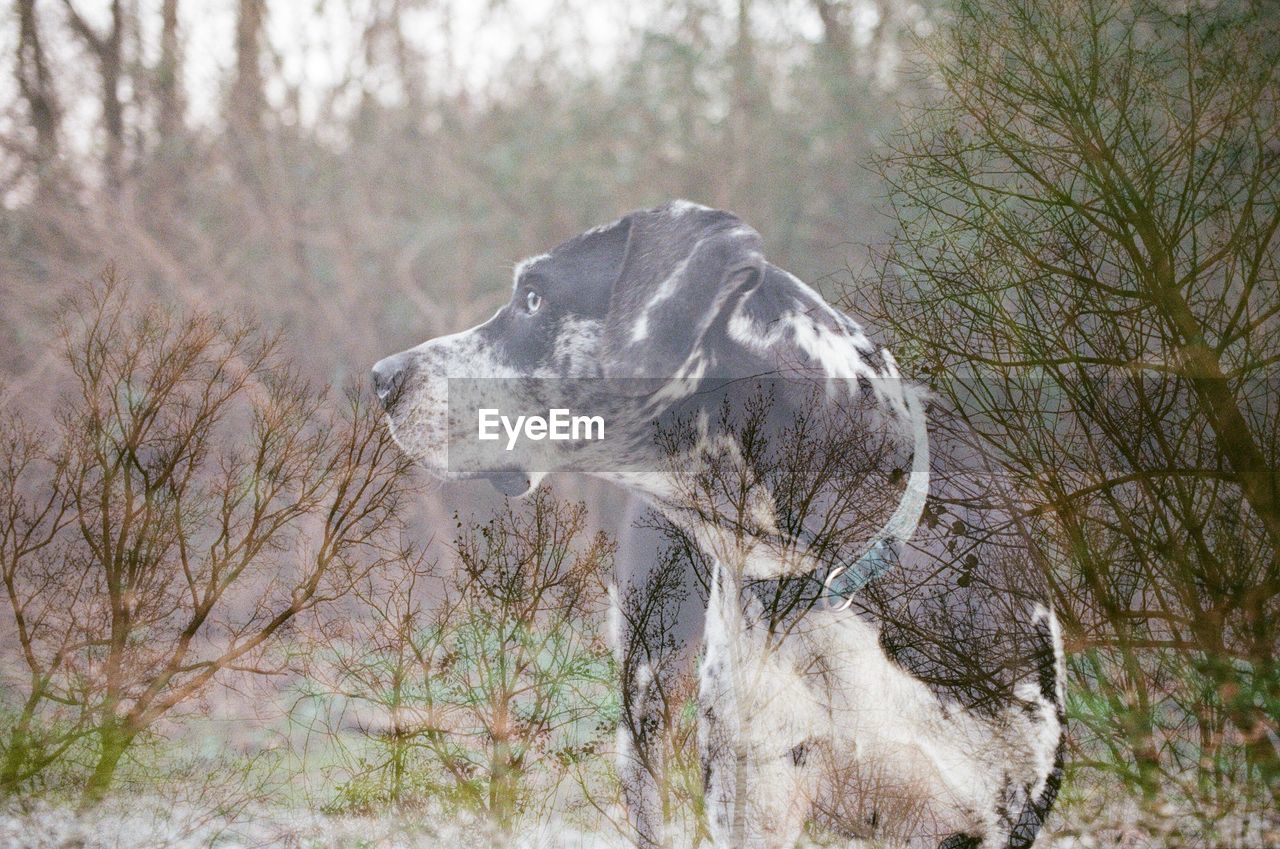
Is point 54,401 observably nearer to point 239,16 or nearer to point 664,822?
point 239,16

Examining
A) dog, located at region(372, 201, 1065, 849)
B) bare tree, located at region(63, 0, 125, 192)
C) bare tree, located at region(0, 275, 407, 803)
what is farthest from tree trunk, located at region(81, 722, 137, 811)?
bare tree, located at region(63, 0, 125, 192)

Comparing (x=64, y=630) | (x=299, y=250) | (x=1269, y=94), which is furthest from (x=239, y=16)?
(x=1269, y=94)

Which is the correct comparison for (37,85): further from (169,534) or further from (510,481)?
(510,481)

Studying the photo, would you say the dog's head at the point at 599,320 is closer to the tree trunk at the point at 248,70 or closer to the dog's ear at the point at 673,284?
the dog's ear at the point at 673,284

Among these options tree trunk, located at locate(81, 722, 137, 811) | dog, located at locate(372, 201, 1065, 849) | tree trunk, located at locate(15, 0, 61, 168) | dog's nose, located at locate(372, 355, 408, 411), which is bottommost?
tree trunk, located at locate(81, 722, 137, 811)

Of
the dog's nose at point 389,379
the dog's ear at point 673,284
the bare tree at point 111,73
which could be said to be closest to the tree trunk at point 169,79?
the bare tree at point 111,73

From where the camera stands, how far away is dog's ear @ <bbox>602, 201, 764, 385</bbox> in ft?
5.57

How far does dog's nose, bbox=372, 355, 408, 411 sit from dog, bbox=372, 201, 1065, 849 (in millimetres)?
323

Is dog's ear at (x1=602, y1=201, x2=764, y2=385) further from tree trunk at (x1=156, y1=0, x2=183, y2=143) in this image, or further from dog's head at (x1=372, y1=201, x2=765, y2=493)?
tree trunk at (x1=156, y1=0, x2=183, y2=143)

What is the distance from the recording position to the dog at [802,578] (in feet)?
5.60

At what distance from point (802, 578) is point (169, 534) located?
48.9 inches

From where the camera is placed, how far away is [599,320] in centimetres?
186

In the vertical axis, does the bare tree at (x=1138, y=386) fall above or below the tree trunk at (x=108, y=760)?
above

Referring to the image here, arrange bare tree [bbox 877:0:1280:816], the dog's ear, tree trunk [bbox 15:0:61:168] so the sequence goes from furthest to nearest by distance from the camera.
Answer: tree trunk [bbox 15:0:61:168], bare tree [bbox 877:0:1280:816], the dog's ear
